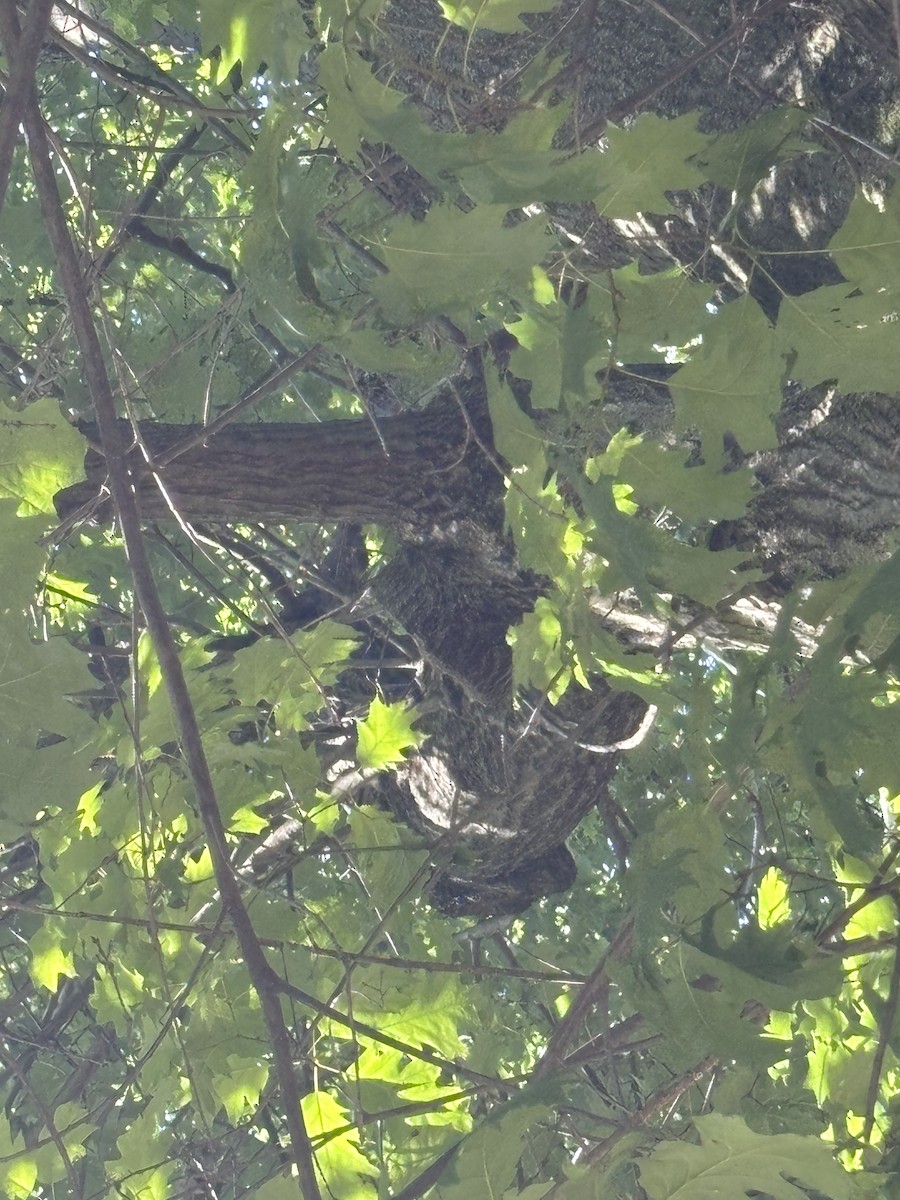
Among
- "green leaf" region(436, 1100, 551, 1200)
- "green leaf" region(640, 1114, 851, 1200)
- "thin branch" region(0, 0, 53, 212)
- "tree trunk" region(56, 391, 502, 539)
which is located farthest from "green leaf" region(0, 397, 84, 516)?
"green leaf" region(640, 1114, 851, 1200)

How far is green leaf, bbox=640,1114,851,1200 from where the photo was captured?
126 centimetres

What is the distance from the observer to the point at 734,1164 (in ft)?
4.17

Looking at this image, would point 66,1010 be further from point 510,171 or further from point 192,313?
point 510,171

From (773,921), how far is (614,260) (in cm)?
127

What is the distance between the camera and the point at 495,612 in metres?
2.86

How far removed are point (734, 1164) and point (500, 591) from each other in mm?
1659

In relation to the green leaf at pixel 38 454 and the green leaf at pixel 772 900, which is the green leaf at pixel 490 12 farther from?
the green leaf at pixel 772 900

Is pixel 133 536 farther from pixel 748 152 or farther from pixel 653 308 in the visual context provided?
pixel 748 152

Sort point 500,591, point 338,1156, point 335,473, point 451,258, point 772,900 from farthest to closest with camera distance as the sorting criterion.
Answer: point 500,591
point 335,473
point 338,1156
point 772,900
point 451,258

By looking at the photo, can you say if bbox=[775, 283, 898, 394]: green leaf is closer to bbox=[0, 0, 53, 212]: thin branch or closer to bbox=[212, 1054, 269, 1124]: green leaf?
bbox=[0, 0, 53, 212]: thin branch

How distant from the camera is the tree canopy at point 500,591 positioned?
1298 millimetres

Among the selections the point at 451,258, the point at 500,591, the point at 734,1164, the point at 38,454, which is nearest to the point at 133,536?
the point at 38,454

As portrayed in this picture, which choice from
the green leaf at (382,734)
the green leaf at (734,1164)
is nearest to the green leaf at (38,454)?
the green leaf at (382,734)

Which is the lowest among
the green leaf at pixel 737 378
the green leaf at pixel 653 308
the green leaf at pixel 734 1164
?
the green leaf at pixel 734 1164
